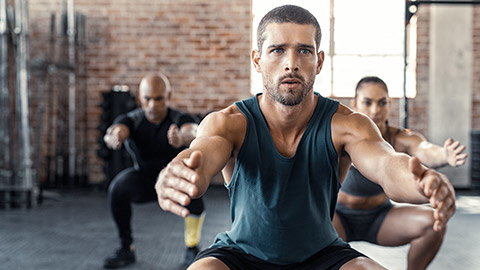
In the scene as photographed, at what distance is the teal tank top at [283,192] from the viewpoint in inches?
52.3

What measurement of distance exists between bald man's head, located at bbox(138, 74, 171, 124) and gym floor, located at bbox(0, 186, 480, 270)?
0.87 metres

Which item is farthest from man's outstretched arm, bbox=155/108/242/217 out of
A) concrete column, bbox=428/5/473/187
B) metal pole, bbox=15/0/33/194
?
concrete column, bbox=428/5/473/187

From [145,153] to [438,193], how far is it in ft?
7.57

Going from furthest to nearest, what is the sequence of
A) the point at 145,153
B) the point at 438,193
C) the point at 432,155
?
the point at 145,153 < the point at 432,155 < the point at 438,193

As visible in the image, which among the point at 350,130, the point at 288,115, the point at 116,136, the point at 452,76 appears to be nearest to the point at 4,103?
the point at 116,136

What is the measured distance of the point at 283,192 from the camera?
133cm

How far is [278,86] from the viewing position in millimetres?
1326

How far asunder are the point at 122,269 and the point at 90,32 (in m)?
3.73

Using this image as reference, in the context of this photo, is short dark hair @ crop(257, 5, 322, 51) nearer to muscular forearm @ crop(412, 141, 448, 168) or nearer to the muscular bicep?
the muscular bicep

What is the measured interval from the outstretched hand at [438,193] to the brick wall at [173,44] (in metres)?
4.70

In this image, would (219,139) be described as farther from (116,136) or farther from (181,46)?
(181,46)

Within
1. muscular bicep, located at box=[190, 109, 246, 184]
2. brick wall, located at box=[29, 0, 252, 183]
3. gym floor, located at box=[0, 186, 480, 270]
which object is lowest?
gym floor, located at box=[0, 186, 480, 270]

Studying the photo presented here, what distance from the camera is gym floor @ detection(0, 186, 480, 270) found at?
2.68 metres

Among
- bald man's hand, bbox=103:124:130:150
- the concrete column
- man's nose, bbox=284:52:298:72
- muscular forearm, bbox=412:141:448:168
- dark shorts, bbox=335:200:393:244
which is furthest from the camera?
the concrete column
